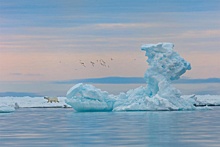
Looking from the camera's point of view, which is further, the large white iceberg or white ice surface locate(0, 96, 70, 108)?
white ice surface locate(0, 96, 70, 108)

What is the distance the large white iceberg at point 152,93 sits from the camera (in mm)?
37375

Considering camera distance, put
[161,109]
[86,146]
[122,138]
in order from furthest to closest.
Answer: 1. [161,109]
2. [122,138]
3. [86,146]

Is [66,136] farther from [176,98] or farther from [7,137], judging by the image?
[176,98]

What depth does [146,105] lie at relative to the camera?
37.6m

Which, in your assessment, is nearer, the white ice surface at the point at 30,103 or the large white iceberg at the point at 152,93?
the large white iceberg at the point at 152,93

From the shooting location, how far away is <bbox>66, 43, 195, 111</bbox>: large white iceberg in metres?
37.4

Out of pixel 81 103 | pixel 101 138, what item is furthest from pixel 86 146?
pixel 81 103

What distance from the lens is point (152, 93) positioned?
131 ft

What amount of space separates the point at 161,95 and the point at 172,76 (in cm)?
223

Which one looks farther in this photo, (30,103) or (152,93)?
(30,103)

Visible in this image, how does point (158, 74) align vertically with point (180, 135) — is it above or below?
above

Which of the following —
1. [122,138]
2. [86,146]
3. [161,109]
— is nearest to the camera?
[86,146]

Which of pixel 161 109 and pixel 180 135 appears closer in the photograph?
pixel 180 135

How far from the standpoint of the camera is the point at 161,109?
37500 millimetres
